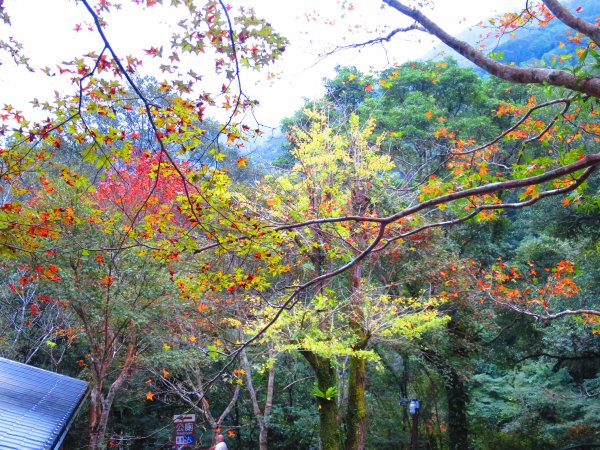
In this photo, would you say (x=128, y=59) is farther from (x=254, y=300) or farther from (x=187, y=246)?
(x=254, y=300)

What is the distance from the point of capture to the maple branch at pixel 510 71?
8.90 ft

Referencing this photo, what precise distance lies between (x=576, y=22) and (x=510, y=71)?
1.48ft

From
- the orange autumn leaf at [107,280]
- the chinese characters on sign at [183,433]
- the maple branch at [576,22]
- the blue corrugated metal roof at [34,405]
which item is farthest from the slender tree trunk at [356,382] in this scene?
the maple branch at [576,22]

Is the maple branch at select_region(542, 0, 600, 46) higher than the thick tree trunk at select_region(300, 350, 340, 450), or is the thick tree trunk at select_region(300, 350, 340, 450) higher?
the maple branch at select_region(542, 0, 600, 46)

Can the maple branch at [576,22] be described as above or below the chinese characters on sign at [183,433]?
above

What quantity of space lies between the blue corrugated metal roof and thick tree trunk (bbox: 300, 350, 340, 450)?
3738 millimetres

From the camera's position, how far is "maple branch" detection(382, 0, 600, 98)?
2713mm

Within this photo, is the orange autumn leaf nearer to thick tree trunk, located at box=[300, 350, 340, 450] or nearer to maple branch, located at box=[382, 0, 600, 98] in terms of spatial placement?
thick tree trunk, located at box=[300, 350, 340, 450]

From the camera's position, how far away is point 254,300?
880 centimetres

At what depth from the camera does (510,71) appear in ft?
9.95

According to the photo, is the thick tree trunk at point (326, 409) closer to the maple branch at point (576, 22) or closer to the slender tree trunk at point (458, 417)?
the slender tree trunk at point (458, 417)

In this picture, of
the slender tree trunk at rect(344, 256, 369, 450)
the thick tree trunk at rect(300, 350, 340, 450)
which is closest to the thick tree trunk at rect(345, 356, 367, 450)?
the slender tree trunk at rect(344, 256, 369, 450)

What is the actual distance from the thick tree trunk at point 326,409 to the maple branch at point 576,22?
6.38 meters

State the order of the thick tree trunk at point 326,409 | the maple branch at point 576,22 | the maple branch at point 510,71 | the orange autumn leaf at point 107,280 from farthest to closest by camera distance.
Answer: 1. the thick tree trunk at point 326,409
2. the orange autumn leaf at point 107,280
3. the maple branch at point 576,22
4. the maple branch at point 510,71
